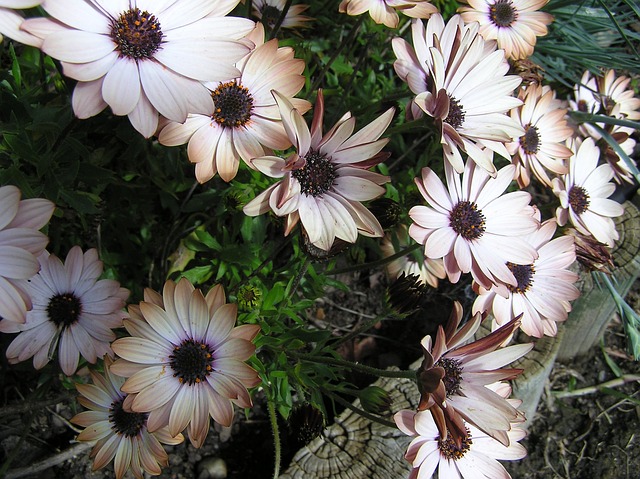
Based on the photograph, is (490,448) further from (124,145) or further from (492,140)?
(124,145)

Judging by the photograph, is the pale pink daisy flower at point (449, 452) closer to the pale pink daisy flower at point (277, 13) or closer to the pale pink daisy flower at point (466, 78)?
the pale pink daisy flower at point (466, 78)

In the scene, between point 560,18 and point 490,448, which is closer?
point 490,448

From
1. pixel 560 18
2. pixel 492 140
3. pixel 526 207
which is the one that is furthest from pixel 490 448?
pixel 560 18

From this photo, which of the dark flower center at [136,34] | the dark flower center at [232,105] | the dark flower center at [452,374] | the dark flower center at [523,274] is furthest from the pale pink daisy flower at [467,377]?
the dark flower center at [136,34]

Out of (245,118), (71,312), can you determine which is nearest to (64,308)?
(71,312)

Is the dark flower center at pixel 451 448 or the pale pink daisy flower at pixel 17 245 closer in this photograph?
the pale pink daisy flower at pixel 17 245

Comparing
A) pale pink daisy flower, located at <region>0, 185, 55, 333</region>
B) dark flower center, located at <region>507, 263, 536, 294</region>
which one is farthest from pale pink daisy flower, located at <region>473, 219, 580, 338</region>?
pale pink daisy flower, located at <region>0, 185, 55, 333</region>
